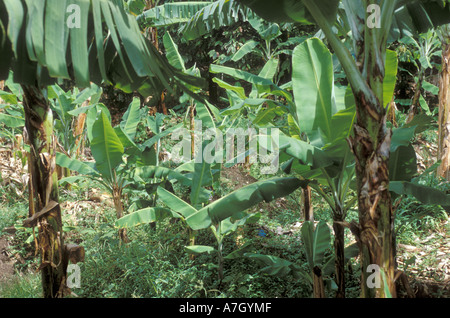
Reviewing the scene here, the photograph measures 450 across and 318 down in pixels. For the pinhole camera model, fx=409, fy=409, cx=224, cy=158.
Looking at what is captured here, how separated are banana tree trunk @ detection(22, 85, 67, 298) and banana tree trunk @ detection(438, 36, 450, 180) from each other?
3976mm

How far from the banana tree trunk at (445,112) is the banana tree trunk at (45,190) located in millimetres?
3976

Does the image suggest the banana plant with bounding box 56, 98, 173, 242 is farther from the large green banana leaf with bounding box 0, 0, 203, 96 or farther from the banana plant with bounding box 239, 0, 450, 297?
the banana plant with bounding box 239, 0, 450, 297

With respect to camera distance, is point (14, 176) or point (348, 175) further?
point (14, 176)

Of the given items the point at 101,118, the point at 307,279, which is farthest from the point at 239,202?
the point at 101,118

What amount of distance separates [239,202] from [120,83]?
1.06 meters

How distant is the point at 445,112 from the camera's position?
14.5 ft

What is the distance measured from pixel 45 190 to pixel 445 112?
13.3 feet

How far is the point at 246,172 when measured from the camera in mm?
5777

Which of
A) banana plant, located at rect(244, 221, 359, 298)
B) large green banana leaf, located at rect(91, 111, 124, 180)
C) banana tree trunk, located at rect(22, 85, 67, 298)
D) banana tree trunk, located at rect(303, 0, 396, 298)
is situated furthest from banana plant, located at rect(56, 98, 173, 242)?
banana tree trunk, located at rect(303, 0, 396, 298)

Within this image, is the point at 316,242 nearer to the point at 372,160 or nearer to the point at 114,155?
the point at 372,160

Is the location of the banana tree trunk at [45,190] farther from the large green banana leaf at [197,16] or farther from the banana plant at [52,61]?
the large green banana leaf at [197,16]

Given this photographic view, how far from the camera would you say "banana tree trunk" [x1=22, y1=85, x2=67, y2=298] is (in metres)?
2.13

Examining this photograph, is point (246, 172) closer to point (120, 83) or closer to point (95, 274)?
point (95, 274)
